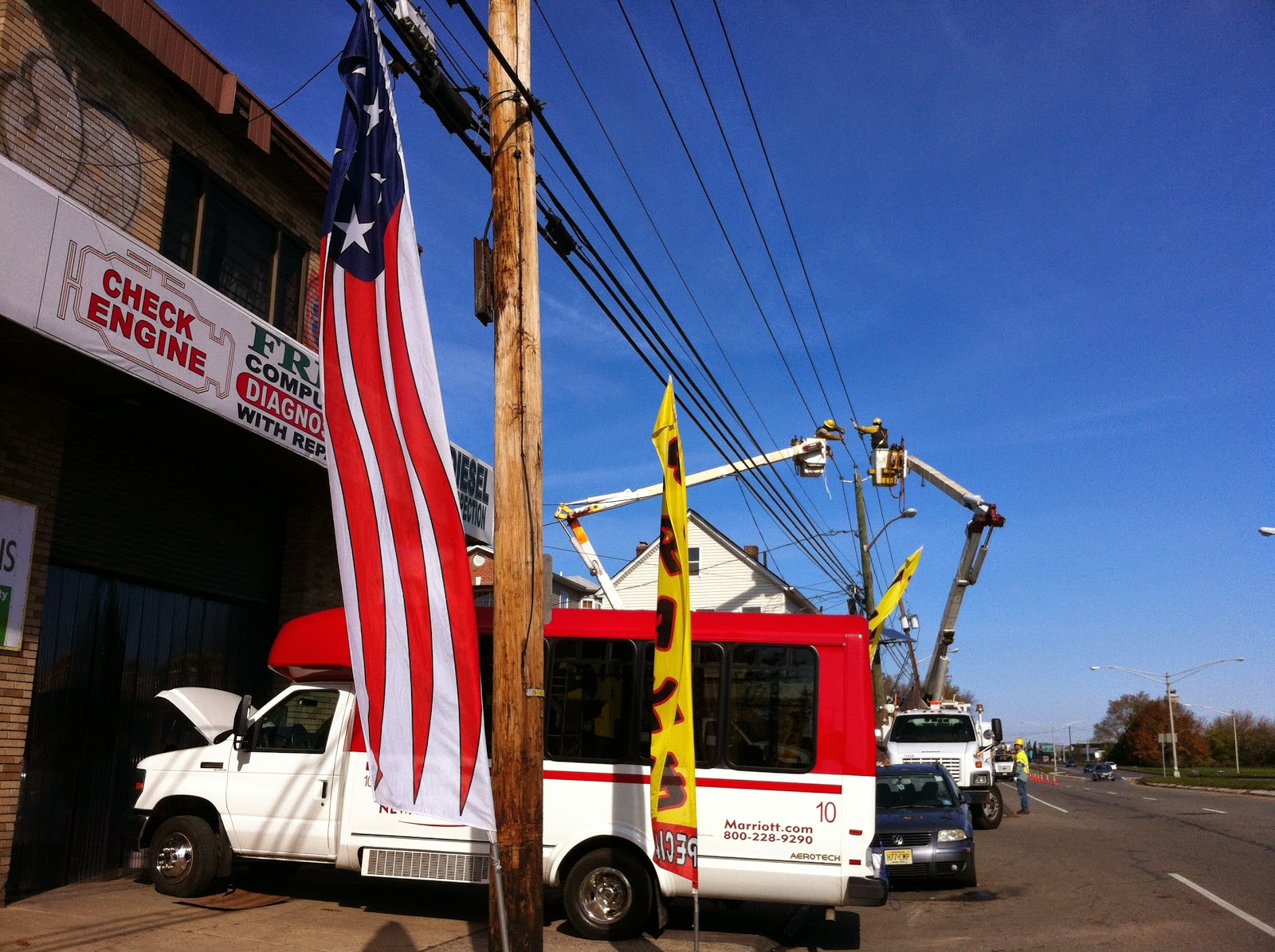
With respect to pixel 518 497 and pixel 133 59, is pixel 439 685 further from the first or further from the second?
pixel 133 59

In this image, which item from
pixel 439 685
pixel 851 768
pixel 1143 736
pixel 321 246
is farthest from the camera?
pixel 1143 736

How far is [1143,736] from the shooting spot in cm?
11500

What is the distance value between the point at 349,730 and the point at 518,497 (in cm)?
490

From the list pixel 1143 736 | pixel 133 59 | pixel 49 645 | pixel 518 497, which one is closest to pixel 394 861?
pixel 49 645

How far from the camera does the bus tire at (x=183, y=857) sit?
9922 mm

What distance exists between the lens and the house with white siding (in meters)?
48.4

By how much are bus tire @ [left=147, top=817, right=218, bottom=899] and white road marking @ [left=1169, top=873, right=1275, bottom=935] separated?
10187 mm

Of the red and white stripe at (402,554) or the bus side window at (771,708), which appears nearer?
the red and white stripe at (402,554)

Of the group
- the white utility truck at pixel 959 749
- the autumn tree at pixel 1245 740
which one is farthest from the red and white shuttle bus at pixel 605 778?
the autumn tree at pixel 1245 740

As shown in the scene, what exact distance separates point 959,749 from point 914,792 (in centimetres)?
838

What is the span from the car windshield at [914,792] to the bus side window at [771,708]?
5.11 metres

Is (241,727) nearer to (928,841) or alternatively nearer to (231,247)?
(231,247)

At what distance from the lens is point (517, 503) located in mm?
6254

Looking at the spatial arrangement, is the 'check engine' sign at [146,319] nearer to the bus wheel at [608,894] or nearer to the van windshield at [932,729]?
the bus wheel at [608,894]
